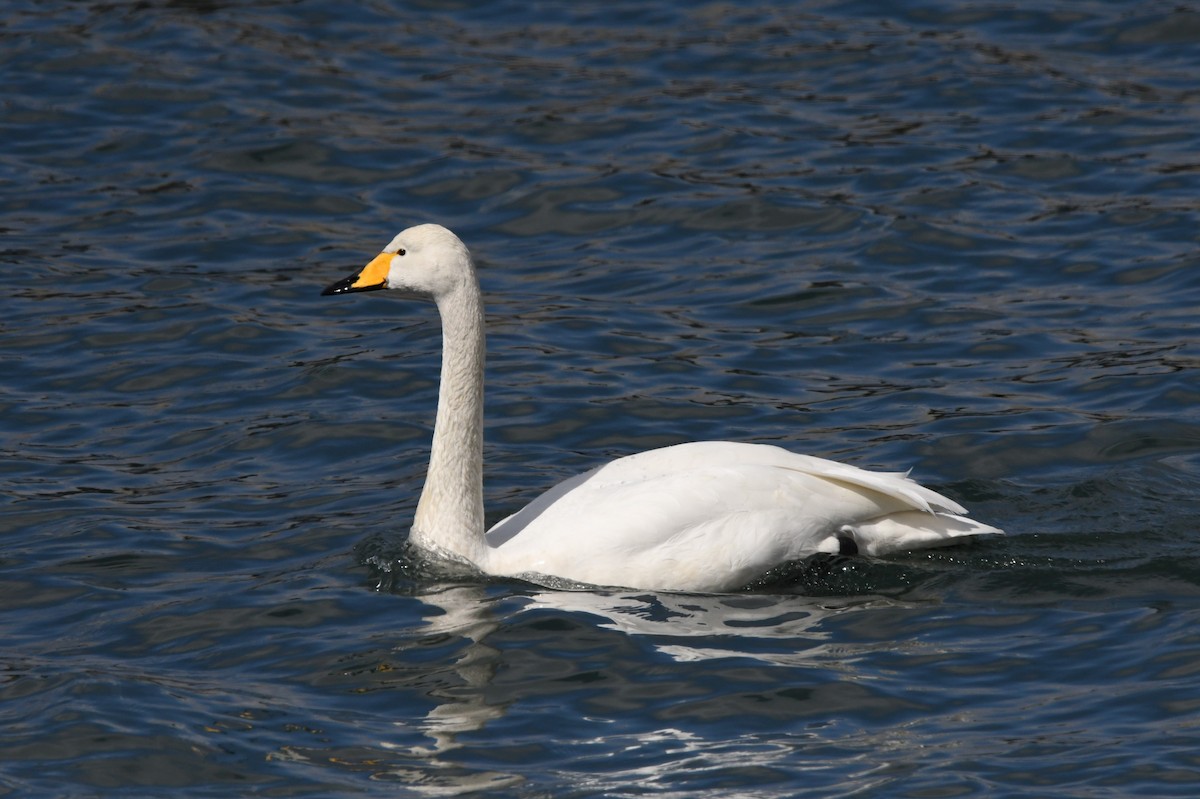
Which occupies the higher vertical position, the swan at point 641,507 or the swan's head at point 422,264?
the swan's head at point 422,264

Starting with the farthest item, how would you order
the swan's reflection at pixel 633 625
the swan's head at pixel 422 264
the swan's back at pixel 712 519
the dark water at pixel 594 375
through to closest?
the swan's head at pixel 422 264, the swan's back at pixel 712 519, the swan's reflection at pixel 633 625, the dark water at pixel 594 375

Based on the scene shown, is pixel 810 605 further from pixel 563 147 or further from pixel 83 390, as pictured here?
pixel 563 147

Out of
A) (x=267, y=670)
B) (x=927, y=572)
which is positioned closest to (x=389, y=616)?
(x=267, y=670)

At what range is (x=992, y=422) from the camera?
10.9 meters

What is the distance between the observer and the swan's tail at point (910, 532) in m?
8.88

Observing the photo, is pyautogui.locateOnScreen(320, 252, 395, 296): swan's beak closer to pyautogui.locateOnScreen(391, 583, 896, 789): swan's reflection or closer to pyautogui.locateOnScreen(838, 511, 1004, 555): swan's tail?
pyautogui.locateOnScreen(391, 583, 896, 789): swan's reflection

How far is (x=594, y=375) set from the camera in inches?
472

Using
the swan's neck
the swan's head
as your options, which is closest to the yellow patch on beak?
the swan's head

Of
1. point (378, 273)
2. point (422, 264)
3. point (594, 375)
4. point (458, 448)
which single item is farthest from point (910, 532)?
point (594, 375)

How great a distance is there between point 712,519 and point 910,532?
101 cm

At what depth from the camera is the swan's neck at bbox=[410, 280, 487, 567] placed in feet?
29.2

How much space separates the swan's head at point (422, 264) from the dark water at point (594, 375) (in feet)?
4.51

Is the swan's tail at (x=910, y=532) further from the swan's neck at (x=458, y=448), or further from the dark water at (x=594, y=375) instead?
the swan's neck at (x=458, y=448)

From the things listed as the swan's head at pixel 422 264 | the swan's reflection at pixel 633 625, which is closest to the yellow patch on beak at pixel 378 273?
the swan's head at pixel 422 264
